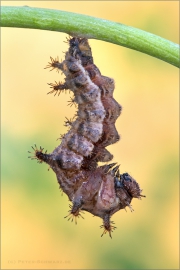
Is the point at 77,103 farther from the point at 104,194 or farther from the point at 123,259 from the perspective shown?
the point at 123,259

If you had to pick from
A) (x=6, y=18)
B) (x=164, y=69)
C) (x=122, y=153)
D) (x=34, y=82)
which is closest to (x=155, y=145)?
(x=122, y=153)

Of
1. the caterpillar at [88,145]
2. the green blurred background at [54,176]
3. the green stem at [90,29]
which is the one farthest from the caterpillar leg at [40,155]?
the green blurred background at [54,176]

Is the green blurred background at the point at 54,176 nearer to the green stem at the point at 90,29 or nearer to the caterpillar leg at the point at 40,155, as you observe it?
the caterpillar leg at the point at 40,155

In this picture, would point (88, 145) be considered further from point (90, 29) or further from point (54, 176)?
point (54, 176)

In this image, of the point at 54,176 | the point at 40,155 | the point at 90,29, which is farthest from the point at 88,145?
the point at 54,176

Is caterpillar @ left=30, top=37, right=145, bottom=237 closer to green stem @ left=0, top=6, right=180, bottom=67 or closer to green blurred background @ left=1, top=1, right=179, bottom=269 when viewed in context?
green stem @ left=0, top=6, right=180, bottom=67

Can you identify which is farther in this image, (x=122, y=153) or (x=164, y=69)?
(x=164, y=69)
